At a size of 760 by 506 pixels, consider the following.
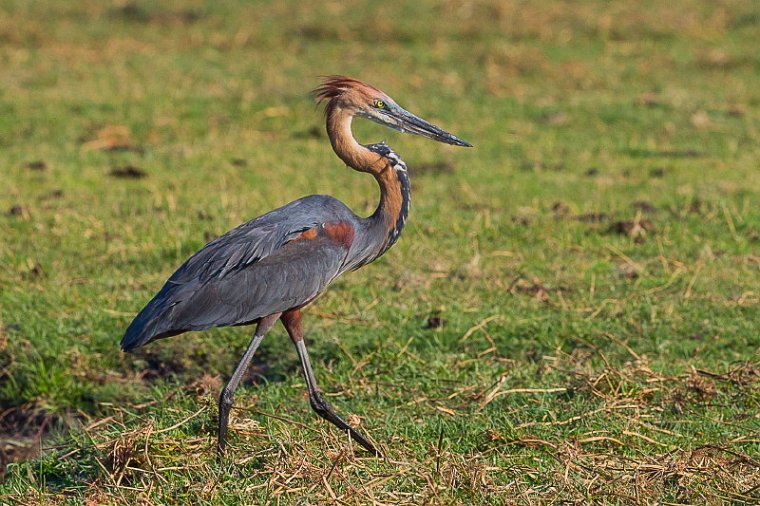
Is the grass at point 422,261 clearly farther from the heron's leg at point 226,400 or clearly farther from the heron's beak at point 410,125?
the heron's beak at point 410,125

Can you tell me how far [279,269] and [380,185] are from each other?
1.99ft

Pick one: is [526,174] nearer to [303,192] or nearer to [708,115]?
[303,192]

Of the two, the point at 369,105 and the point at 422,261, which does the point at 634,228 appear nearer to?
the point at 422,261

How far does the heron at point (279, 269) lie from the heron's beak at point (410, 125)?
196mm

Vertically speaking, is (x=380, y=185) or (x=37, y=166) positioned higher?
(x=380, y=185)

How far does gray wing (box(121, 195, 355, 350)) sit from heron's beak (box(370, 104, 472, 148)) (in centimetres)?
59

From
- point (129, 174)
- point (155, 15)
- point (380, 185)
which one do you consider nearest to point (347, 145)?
point (380, 185)

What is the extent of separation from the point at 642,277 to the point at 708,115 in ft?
15.6

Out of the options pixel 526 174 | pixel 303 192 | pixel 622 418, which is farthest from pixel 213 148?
pixel 622 418

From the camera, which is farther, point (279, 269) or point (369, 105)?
point (369, 105)

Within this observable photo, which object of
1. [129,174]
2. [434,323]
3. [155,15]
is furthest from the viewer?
[155,15]

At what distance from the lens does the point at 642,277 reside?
23.4ft

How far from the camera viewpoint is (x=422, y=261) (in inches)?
294

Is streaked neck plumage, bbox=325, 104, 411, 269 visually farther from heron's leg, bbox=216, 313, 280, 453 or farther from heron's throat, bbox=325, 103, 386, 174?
heron's leg, bbox=216, 313, 280, 453
